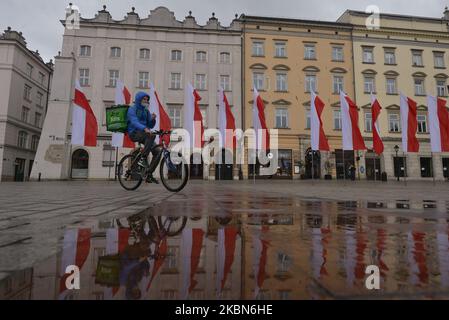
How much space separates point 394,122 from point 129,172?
28480 millimetres

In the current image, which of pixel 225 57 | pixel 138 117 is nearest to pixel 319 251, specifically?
pixel 138 117

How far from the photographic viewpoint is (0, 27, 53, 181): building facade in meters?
28.7

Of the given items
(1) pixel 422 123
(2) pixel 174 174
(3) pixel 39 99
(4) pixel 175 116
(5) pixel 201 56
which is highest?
(5) pixel 201 56

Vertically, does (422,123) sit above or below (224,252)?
above

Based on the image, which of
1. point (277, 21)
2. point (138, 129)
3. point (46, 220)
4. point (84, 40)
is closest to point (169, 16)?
point (84, 40)

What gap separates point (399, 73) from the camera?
29484 mm

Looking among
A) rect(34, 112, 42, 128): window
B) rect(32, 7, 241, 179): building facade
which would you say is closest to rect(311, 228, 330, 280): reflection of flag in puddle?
rect(32, 7, 241, 179): building facade

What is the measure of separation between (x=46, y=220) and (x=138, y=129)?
3883 mm

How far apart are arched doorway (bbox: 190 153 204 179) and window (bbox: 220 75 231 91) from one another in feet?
20.7

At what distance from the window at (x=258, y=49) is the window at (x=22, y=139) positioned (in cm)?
2392

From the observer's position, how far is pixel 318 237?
1.63m

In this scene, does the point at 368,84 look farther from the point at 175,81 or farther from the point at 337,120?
the point at 175,81

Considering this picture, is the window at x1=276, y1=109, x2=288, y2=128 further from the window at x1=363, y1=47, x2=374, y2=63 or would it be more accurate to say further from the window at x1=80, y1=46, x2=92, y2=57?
the window at x1=80, y1=46, x2=92, y2=57

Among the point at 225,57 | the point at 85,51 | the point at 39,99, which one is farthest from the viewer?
the point at 39,99
